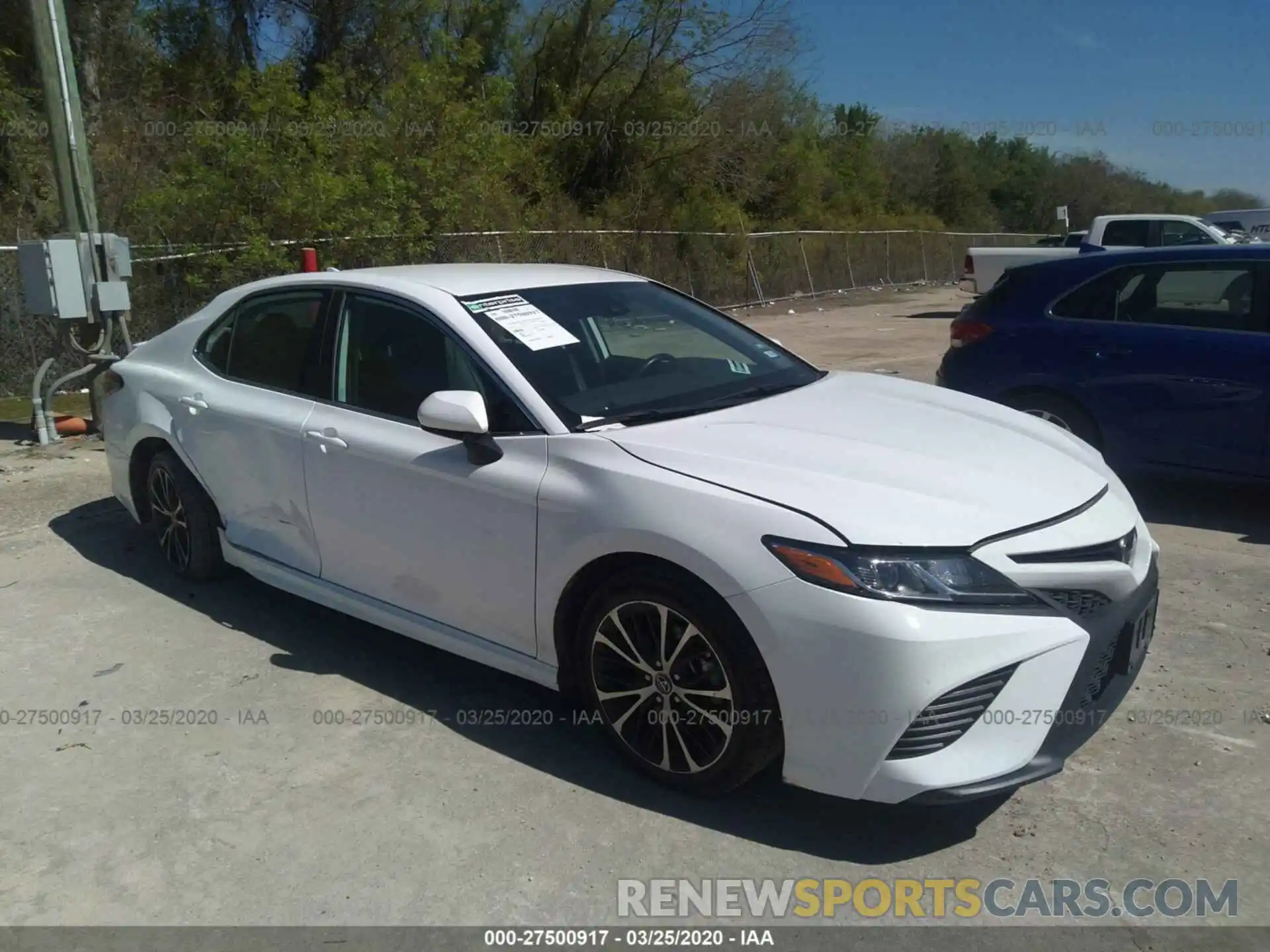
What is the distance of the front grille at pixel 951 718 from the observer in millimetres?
2971

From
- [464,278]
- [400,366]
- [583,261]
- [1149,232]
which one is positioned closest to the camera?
[400,366]

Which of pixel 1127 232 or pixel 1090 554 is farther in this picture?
pixel 1127 232

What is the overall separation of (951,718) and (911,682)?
0.17m

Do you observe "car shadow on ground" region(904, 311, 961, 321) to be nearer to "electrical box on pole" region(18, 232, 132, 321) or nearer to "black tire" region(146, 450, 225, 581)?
"electrical box on pole" region(18, 232, 132, 321)

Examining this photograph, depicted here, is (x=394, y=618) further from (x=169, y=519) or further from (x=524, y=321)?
(x=169, y=519)

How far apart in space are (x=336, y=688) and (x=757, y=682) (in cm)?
196

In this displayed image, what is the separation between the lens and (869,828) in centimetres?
337

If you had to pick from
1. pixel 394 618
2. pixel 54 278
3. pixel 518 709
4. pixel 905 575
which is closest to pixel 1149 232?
pixel 54 278

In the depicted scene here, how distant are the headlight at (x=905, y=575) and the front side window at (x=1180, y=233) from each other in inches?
622

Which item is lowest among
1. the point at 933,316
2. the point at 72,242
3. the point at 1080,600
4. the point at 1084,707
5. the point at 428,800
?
the point at 933,316

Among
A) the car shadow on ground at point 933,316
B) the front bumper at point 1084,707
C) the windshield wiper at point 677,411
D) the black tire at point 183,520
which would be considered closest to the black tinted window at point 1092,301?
the windshield wiper at point 677,411

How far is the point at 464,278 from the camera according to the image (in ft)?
14.8

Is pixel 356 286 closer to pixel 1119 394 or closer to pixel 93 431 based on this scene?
pixel 1119 394
